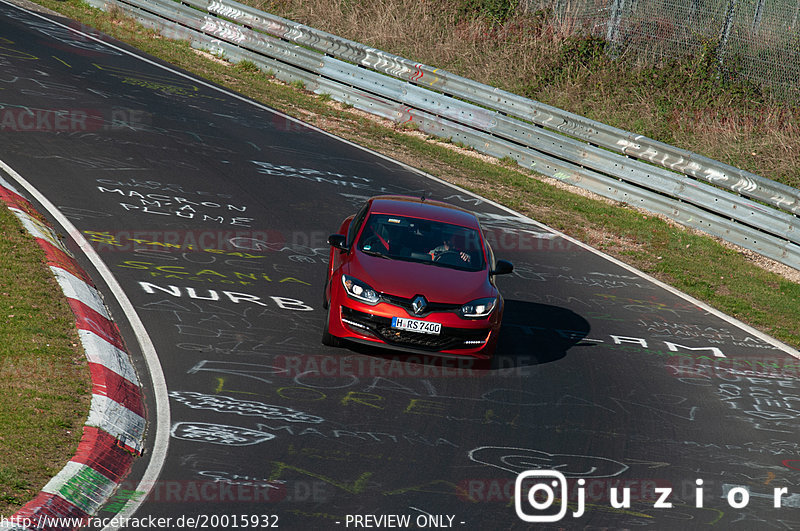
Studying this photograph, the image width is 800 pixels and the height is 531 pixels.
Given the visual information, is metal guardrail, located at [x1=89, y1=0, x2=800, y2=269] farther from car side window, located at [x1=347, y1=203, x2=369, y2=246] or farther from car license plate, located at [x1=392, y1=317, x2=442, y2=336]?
car license plate, located at [x1=392, y1=317, x2=442, y2=336]

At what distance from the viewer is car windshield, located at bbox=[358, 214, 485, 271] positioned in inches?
420

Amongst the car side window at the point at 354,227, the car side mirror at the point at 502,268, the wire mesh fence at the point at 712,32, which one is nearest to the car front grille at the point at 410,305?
the car side mirror at the point at 502,268

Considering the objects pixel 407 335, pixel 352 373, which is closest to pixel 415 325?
pixel 407 335

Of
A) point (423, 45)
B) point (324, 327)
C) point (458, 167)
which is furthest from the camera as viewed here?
point (423, 45)

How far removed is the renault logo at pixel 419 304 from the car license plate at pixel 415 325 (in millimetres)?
125

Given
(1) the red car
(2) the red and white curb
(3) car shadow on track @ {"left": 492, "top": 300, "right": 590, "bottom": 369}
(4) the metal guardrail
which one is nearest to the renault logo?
(1) the red car

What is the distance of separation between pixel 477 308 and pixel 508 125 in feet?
37.4

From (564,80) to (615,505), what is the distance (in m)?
18.7

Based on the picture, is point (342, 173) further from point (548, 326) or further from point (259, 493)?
point (259, 493)

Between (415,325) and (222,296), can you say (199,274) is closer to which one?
(222,296)

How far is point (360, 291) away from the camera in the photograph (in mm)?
9898

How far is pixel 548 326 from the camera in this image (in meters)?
11.9

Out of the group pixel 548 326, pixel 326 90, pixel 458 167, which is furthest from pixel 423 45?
pixel 548 326

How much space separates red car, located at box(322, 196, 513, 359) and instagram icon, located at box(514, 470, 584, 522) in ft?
7.75
